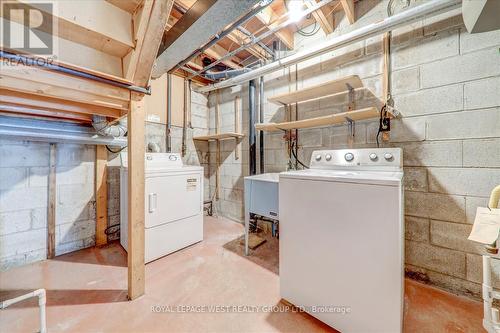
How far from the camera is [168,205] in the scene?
223 cm

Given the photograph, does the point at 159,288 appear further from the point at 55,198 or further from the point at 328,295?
the point at 55,198

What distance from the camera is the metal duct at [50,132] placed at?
5.85ft

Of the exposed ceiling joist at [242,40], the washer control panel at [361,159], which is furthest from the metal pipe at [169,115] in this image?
the washer control panel at [361,159]

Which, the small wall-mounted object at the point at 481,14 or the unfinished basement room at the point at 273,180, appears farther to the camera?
the unfinished basement room at the point at 273,180

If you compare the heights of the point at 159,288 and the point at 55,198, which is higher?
the point at 55,198

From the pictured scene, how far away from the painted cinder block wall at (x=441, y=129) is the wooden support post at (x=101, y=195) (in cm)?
285

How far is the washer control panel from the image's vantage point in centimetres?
158

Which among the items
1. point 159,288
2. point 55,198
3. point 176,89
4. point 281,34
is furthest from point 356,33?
point 55,198

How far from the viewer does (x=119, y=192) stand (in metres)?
2.67

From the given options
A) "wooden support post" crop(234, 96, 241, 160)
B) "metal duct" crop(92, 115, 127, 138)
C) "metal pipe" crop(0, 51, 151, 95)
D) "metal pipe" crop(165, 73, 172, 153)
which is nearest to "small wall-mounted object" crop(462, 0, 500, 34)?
"metal pipe" crop(0, 51, 151, 95)

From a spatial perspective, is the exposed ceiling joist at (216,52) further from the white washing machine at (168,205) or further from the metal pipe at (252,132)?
the white washing machine at (168,205)

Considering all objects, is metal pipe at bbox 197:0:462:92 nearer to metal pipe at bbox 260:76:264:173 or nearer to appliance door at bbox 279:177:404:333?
metal pipe at bbox 260:76:264:173

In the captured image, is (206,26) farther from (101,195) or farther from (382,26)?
(101,195)

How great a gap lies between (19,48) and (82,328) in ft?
5.31
